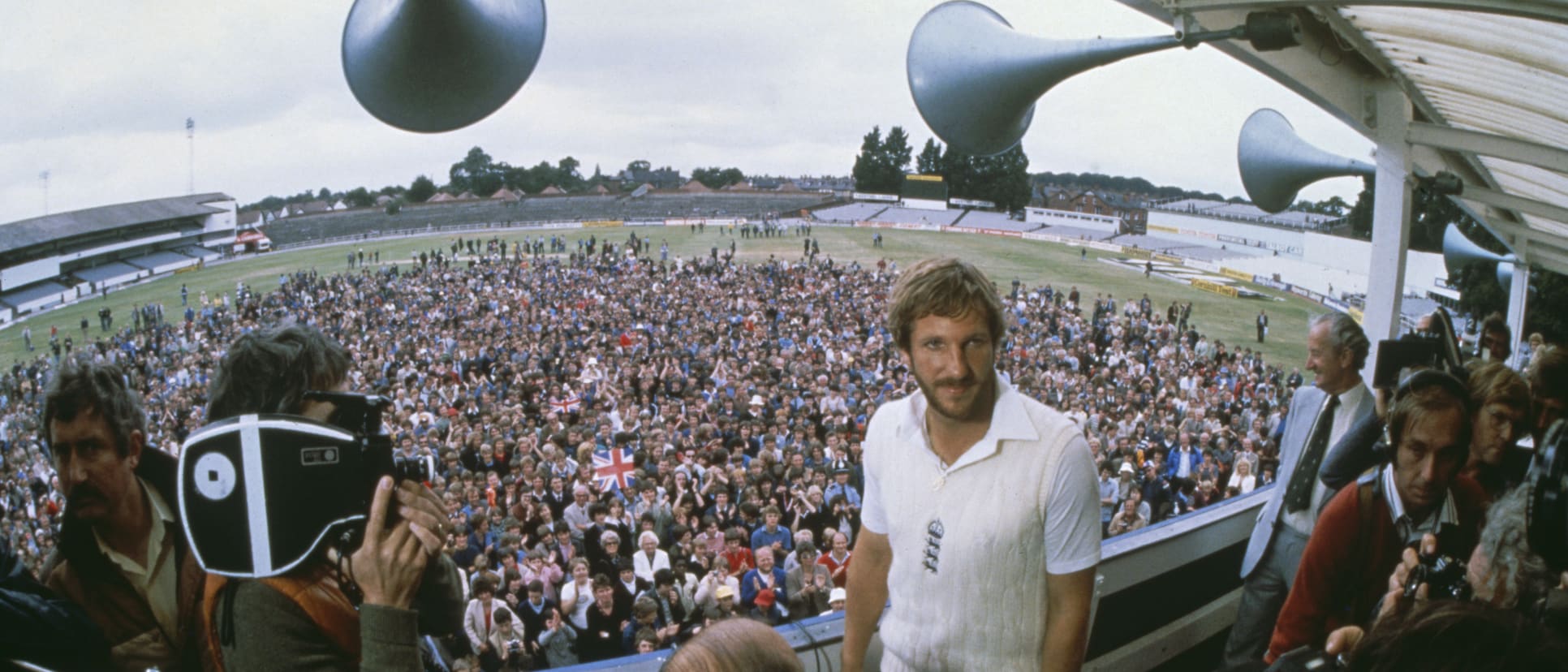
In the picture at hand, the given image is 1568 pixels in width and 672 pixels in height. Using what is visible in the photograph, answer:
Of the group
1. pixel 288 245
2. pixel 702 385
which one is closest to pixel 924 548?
pixel 702 385

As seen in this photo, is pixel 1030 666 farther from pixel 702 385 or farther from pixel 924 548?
pixel 702 385

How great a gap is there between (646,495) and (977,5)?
4.53 meters

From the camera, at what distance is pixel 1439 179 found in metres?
4.51

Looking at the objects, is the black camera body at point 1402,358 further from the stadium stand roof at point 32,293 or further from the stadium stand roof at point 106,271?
the stadium stand roof at point 106,271

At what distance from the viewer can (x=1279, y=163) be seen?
442cm

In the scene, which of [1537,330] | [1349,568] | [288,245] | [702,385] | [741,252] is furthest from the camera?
[288,245]

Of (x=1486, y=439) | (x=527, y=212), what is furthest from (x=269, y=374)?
(x=527, y=212)

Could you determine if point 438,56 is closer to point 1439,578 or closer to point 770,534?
point 1439,578

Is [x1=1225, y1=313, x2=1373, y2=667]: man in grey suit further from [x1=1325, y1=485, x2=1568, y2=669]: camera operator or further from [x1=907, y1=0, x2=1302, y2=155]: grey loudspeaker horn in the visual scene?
[x1=907, y1=0, x2=1302, y2=155]: grey loudspeaker horn

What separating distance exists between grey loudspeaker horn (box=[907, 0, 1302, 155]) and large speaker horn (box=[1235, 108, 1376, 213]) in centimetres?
255

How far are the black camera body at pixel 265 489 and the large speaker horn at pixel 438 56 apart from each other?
60 cm

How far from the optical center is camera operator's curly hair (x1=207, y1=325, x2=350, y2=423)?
113cm

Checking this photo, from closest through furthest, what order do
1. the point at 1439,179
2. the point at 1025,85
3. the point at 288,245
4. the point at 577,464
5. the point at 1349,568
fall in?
the point at 1349,568 → the point at 1025,85 → the point at 1439,179 → the point at 577,464 → the point at 288,245

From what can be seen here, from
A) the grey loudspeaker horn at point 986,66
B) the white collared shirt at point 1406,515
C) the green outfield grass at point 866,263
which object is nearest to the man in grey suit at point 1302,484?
the white collared shirt at point 1406,515
